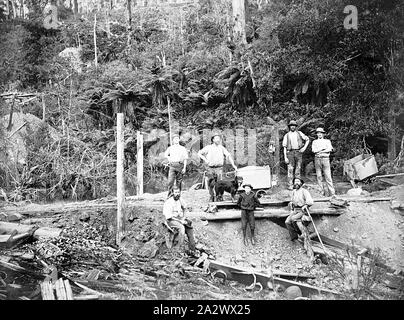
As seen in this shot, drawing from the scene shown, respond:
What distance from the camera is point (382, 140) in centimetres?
653

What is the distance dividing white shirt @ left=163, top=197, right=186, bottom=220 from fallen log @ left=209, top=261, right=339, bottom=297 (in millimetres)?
911

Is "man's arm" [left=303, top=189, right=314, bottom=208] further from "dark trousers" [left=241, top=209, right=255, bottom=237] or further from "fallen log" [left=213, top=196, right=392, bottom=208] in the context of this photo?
"dark trousers" [left=241, top=209, right=255, bottom=237]

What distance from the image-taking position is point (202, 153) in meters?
6.59

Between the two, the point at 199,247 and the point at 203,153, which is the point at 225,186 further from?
the point at 199,247

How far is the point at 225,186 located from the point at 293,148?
1196 millimetres

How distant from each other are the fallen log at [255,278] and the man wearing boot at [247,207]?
649mm

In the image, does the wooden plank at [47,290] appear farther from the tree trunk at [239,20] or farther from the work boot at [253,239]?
the tree trunk at [239,20]

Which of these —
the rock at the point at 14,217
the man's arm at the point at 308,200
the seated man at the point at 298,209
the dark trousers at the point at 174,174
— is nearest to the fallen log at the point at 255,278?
the seated man at the point at 298,209

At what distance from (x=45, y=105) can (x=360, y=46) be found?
5176mm

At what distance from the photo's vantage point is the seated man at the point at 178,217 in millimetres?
5637

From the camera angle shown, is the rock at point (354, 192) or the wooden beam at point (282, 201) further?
the rock at point (354, 192)

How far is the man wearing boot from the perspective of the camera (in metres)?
5.74

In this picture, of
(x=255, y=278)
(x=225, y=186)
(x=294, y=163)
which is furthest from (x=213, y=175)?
(x=255, y=278)

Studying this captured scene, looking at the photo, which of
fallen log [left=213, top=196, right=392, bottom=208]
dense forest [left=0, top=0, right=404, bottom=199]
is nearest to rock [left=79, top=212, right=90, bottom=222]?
dense forest [left=0, top=0, right=404, bottom=199]
